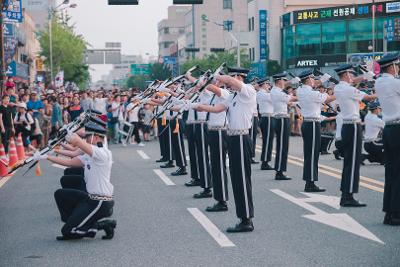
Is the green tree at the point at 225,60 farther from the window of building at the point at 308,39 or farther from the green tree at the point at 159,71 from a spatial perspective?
→ the green tree at the point at 159,71

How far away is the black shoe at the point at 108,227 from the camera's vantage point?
33.2 ft

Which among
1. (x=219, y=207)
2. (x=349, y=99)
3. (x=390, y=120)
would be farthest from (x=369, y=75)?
(x=219, y=207)

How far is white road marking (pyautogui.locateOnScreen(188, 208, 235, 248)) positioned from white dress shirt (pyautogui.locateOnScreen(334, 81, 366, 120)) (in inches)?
110

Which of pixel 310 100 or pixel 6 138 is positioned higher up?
pixel 310 100

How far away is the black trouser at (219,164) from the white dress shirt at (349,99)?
6.37ft

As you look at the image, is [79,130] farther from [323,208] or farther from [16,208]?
[323,208]

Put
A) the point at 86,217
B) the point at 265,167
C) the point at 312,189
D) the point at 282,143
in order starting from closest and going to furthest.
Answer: the point at 86,217 < the point at 312,189 < the point at 282,143 < the point at 265,167

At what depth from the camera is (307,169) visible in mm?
14594

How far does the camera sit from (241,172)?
10602 millimetres

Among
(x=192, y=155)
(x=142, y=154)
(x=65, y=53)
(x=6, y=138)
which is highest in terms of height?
(x=65, y=53)

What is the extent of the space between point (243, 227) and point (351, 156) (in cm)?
295

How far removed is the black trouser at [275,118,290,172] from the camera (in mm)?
16734

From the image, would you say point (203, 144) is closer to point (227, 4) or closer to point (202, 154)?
point (202, 154)

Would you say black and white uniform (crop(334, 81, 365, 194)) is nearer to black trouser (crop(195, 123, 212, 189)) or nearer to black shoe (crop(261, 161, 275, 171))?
black trouser (crop(195, 123, 212, 189))
